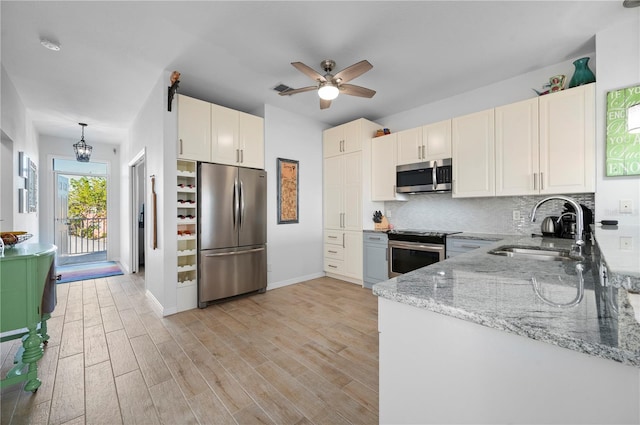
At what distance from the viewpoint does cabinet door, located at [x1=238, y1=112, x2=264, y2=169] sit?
3.65m

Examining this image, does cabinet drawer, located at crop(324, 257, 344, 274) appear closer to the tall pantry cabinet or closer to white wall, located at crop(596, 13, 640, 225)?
the tall pantry cabinet

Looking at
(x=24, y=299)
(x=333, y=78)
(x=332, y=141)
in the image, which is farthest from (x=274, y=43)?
(x=24, y=299)

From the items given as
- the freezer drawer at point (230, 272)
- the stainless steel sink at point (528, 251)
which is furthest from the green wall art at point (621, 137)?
the freezer drawer at point (230, 272)

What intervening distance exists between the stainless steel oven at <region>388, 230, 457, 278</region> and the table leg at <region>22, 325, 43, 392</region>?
343cm

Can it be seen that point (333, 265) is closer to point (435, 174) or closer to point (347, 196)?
point (347, 196)

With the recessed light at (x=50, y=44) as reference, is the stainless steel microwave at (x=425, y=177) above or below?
below

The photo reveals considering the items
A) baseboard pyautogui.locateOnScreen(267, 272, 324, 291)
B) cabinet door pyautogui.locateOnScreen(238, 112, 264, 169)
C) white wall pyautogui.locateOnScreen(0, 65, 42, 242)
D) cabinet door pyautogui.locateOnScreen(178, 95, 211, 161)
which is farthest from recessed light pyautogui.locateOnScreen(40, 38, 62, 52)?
baseboard pyautogui.locateOnScreen(267, 272, 324, 291)

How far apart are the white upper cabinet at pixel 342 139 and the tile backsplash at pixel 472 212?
3.68ft

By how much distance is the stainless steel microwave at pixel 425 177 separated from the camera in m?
3.44

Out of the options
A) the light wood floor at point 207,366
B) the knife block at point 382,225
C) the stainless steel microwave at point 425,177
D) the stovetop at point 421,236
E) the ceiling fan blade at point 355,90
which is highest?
the ceiling fan blade at point 355,90

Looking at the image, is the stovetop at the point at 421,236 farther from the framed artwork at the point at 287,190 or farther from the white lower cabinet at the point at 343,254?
the framed artwork at the point at 287,190

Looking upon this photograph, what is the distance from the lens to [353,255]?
420 centimetres

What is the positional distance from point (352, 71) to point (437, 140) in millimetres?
1683

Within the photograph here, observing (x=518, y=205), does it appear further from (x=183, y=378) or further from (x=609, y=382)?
(x=183, y=378)
